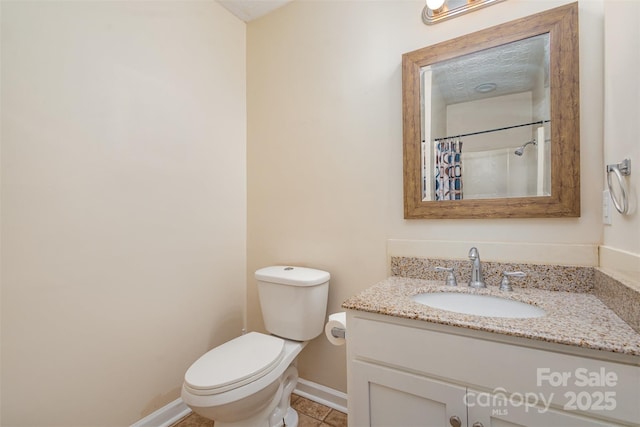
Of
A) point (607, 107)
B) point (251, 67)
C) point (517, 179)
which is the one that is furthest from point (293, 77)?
point (607, 107)

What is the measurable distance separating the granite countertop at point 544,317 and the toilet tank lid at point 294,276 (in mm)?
395

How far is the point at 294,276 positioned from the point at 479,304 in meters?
0.85

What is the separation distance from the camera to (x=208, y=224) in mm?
1693

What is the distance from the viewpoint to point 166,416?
56.3 inches

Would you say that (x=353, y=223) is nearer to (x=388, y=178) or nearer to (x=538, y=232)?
(x=388, y=178)

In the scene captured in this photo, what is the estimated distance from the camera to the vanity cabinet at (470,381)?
0.65 metres

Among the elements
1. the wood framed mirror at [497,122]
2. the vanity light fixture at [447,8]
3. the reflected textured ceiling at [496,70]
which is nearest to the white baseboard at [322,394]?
the wood framed mirror at [497,122]

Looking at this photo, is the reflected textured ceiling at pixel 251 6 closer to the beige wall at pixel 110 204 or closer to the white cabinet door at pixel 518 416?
the beige wall at pixel 110 204

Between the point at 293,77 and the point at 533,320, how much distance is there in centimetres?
168

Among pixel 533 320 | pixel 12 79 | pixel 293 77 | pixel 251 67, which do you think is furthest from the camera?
pixel 251 67

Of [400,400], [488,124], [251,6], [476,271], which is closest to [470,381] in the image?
[400,400]

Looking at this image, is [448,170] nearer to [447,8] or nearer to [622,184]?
[622,184]

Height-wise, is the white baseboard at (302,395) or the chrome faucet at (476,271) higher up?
the chrome faucet at (476,271)

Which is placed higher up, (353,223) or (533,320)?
(353,223)
